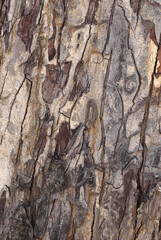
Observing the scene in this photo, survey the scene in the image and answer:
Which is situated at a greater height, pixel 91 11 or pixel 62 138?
pixel 91 11

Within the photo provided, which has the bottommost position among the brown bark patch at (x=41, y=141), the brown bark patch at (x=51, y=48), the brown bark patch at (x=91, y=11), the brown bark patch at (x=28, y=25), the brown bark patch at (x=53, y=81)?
the brown bark patch at (x=41, y=141)

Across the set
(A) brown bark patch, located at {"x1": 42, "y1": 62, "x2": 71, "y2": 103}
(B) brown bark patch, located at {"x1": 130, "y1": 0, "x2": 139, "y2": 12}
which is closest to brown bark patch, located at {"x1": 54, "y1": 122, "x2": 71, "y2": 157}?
(A) brown bark patch, located at {"x1": 42, "y1": 62, "x2": 71, "y2": 103}

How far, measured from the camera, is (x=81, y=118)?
1.39 metres

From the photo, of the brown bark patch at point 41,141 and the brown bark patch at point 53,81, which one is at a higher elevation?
the brown bark patch at point 53,81

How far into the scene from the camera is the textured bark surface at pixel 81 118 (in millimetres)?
1353

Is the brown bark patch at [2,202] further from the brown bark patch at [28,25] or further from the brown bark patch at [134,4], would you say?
the brown bark patch at [134,4]

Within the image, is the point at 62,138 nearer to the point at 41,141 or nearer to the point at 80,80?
the point at 41,141

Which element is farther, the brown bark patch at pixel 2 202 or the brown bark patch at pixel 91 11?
the brown bark patch at pixel 2 202

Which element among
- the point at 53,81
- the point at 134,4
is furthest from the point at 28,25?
the point at 134,4

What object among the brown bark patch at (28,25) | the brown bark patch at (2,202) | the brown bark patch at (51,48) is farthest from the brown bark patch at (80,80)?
the brown bark patch at (2,202)

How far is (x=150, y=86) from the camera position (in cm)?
136

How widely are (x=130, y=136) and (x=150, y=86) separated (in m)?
0.24

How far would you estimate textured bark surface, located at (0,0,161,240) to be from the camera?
1353 mm

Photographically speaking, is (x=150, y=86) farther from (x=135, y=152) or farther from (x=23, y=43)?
(x=23, y=43)
